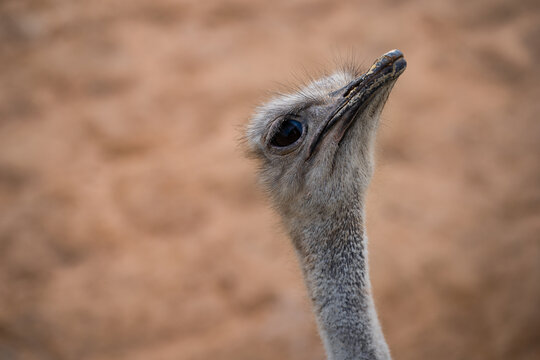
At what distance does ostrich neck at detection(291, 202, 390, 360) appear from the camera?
1.85 meters

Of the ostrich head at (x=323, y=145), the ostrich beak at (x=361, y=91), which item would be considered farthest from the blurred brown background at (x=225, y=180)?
the ostrich beak at (x=361, y=91)

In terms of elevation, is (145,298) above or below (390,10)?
below

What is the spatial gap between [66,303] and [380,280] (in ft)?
6.49

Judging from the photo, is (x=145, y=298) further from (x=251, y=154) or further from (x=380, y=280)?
(x=251, y=154)

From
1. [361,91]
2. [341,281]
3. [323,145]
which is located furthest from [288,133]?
[341,281]

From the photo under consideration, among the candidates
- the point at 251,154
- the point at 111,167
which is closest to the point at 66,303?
the point at 111,167

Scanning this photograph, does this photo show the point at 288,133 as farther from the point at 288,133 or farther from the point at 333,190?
the point at 333,190

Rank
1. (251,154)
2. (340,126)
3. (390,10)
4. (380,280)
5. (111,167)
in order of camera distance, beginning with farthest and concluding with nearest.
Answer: (390,10) < (111,167) < (380,280) < (251,154) < (340,126)

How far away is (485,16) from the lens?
17.7ft

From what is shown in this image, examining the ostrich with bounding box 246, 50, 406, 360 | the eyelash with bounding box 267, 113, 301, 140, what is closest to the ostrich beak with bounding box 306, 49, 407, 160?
the ostrich with bounding box 246, 50, 406, 360

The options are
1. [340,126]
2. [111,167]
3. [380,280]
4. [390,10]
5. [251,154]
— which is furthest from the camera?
[390,10]

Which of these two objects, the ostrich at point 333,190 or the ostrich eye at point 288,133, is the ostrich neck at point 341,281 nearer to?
the ostrich at point 333,190

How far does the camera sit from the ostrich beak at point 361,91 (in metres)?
1.79

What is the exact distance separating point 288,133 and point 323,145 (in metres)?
0.15
